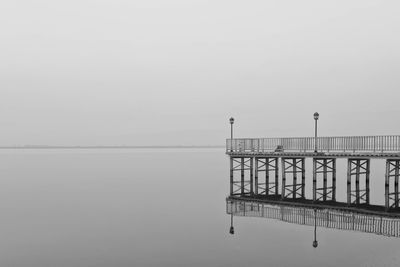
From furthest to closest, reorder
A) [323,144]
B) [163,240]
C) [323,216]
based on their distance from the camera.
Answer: [323,144], [323,216], [163,240]

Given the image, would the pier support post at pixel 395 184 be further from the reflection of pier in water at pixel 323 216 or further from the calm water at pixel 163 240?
the calm water at pixel 163 240

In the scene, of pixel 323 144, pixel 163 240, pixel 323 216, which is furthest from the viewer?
pixel 323 144

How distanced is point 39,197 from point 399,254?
147 feet

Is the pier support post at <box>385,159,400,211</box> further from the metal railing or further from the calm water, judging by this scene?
the calm water

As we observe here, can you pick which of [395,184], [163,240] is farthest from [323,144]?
[163,240]

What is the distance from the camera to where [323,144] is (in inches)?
1581

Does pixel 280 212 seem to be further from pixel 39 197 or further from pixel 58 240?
pixel 39 197

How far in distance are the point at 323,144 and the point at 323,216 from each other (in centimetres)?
788

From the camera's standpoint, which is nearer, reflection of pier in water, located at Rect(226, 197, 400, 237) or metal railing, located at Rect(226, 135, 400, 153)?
reflection of pier in water, located at Rect(226, 197, 400, 237)

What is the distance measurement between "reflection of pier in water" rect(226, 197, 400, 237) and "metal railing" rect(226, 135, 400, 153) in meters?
5.08

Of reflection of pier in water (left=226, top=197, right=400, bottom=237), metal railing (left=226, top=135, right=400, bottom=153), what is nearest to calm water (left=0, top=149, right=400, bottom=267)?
reflection of pier in water (left=226, top=197, right=400, bottom=237)

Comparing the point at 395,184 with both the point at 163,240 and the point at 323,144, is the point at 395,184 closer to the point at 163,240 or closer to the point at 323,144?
the point at 323,144

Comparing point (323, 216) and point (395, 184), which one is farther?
point (395, 184)

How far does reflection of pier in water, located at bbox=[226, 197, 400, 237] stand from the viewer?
2925cm
